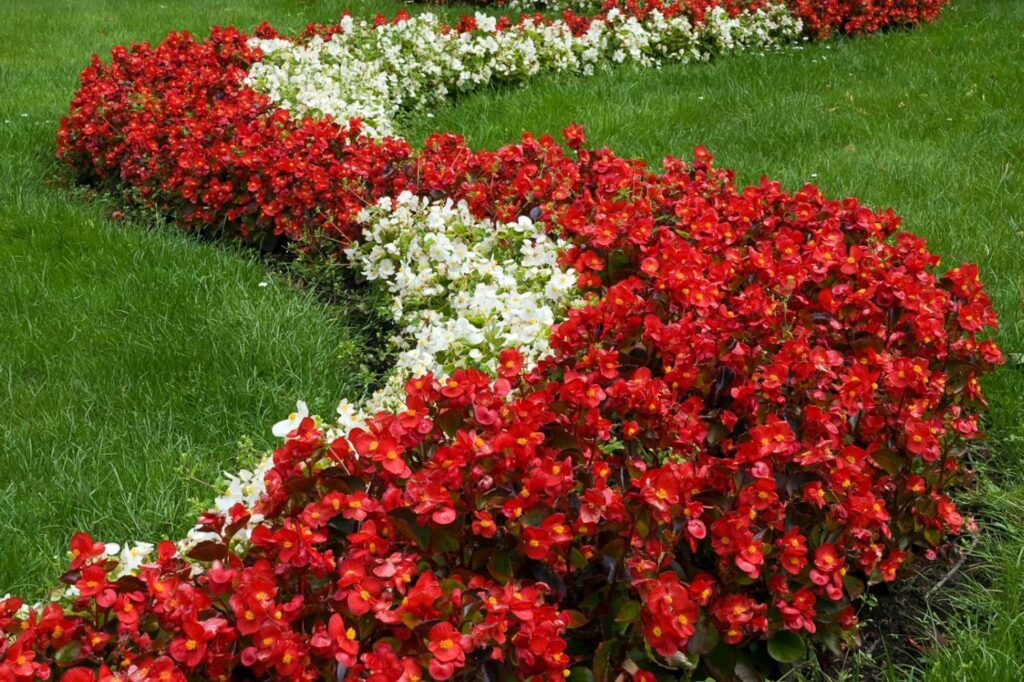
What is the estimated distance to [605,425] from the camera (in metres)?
2.17

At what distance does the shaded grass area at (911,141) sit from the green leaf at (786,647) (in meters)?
0.12

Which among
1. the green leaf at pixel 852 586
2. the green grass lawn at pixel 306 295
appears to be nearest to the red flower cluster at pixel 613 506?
the green leaf at pixel 852 586

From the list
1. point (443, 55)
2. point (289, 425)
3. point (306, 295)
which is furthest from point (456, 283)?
point (443, 55)

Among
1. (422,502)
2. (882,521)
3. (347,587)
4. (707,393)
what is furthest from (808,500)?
(347,587)

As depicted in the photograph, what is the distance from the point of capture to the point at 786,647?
86.0 inches

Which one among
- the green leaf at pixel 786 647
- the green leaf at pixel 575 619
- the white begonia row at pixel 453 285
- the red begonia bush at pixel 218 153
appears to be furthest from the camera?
the red begonia bush at pixel 218 153

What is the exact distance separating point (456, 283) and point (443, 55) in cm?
387

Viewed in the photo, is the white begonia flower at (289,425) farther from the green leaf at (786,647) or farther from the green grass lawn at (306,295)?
the green leaf at (786,647)

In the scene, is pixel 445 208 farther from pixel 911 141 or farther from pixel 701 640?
pixel 911 141

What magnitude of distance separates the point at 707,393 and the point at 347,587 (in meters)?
1.11

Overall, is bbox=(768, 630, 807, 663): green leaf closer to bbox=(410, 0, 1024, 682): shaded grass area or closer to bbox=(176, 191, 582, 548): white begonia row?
bbox=(410, 0, 1024, 682): shaded grass area

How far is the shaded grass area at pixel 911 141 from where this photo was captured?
8.09ft

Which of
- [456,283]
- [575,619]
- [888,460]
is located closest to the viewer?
[575,619]

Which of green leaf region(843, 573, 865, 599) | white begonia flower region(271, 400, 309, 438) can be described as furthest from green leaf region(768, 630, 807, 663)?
white begonia flower region(271, 400, 309, 438)
